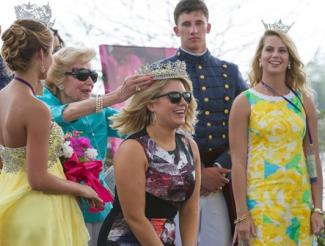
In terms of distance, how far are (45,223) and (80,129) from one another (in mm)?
1028

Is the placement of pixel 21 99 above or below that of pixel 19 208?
above

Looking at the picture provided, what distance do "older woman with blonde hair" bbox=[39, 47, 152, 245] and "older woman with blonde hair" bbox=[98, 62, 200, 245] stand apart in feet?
1.36

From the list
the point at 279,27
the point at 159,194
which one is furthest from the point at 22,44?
the point at 279,27

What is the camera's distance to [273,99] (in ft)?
17.7

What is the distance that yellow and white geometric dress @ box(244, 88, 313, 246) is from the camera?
17.3ft

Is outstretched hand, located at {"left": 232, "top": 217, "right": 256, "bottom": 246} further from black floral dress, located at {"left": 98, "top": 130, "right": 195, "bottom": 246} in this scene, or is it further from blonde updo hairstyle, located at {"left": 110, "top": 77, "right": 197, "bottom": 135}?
blonde updo hairstyle, located at {"left": 110, "top": 77, "right": 197, "bottom": 135}

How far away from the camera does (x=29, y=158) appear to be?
4391 mm

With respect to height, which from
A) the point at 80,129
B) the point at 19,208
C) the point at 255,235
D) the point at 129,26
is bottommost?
the point at 255,235

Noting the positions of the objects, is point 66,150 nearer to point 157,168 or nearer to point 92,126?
point 157,168

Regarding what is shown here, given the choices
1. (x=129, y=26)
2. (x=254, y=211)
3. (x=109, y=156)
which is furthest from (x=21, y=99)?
(x=129, y=26)

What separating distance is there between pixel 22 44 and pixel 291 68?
1.92 meters

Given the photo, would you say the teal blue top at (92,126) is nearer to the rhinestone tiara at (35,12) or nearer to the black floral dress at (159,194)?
the rhinestone tiara at (35,12)

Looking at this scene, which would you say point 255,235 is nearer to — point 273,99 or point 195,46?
point 273,99

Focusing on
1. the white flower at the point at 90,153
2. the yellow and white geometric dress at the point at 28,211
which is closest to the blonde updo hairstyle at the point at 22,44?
the yellow and white geometric dress at the point at 28,211
